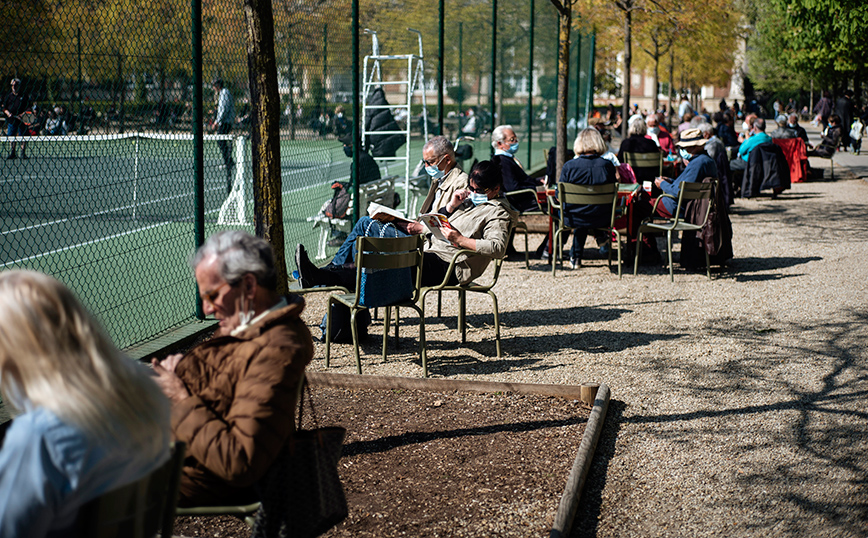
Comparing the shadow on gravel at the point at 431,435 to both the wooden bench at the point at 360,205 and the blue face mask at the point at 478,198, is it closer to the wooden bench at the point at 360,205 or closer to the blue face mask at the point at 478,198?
the blue face mask at the point at 478,198

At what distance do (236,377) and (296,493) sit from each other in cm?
40

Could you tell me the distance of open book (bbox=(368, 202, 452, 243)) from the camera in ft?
20.1

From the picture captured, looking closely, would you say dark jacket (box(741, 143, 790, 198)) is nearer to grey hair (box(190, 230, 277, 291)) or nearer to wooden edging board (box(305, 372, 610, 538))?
wooden edging board (box(305, 372, 610, 538))

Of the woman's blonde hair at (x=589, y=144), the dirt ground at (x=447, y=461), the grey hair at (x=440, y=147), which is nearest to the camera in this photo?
the dirt ground at (x=447, y=461)

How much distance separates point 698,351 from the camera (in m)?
6.50

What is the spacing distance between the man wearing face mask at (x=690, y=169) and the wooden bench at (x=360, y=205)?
3.20 m

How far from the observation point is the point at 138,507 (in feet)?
7.02

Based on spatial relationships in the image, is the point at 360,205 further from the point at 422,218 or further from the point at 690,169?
the point at 690,169

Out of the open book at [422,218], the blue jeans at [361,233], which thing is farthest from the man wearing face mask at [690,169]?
the blue jeans at [361,233]

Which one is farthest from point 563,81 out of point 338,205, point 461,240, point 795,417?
point 795,417

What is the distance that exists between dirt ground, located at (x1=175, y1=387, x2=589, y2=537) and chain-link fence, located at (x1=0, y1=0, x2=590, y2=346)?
2.35 m

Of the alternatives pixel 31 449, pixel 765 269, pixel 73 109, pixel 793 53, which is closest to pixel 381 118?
pixel 765 269

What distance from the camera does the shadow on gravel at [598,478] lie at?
384 centimetres

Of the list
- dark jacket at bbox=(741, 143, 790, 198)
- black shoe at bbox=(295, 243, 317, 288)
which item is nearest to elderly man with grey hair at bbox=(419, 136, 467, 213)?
black shoe at bbox=(295, 243, 317, 288)
